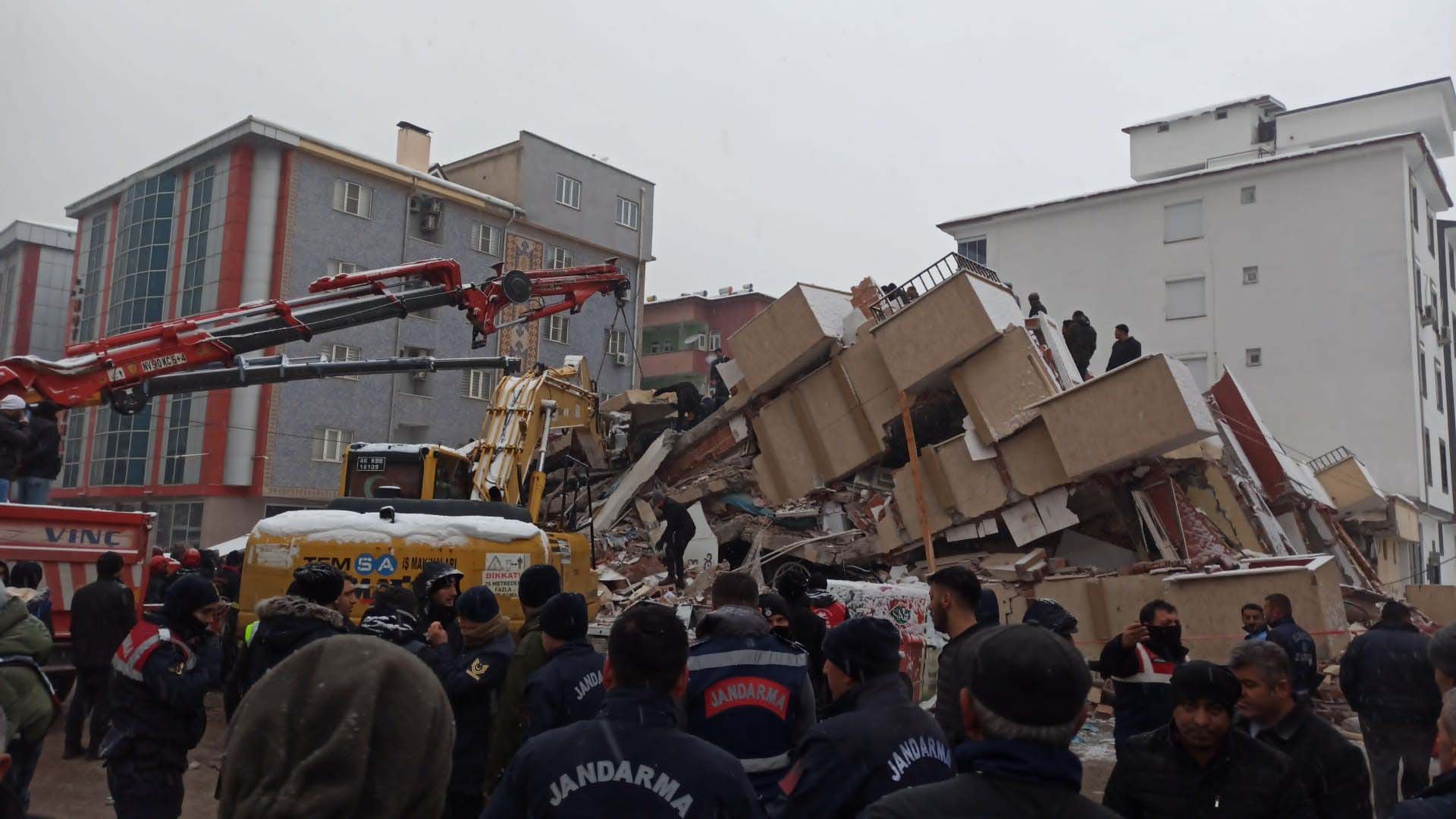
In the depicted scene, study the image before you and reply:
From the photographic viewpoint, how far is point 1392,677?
5.95m

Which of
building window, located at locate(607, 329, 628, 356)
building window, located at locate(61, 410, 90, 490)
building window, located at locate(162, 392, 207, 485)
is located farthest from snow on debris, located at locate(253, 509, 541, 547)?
building window, located at locate(607, 329, 628, 356)

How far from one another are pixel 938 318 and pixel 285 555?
9.28 meters

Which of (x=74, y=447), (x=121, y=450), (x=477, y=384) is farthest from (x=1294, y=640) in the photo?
(x=74, y=447)

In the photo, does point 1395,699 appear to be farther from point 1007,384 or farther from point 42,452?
point 42,452

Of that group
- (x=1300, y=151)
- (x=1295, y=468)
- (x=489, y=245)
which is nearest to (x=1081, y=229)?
(x=1300, y=151)

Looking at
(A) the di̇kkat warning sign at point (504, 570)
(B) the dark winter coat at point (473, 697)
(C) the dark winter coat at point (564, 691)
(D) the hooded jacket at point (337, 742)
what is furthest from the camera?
(A) the di̇kkat warning sign at point (504, 570)

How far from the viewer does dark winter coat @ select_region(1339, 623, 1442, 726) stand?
589cm

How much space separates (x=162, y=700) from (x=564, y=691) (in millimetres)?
1748

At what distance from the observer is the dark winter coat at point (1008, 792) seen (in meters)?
1.90

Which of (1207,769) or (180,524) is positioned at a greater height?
(180,524)

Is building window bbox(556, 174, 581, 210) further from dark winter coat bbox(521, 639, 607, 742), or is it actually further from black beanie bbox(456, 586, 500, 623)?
dark winter coat bbox(521, 639, 607, 742)

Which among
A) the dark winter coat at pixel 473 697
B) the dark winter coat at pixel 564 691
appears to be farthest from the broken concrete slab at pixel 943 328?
the dark winter coat at pixel 564 691

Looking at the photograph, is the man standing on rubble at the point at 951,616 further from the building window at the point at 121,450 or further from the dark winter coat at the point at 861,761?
the building window at the point at 121,450

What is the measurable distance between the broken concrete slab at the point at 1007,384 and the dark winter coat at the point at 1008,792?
12230 millimetres
